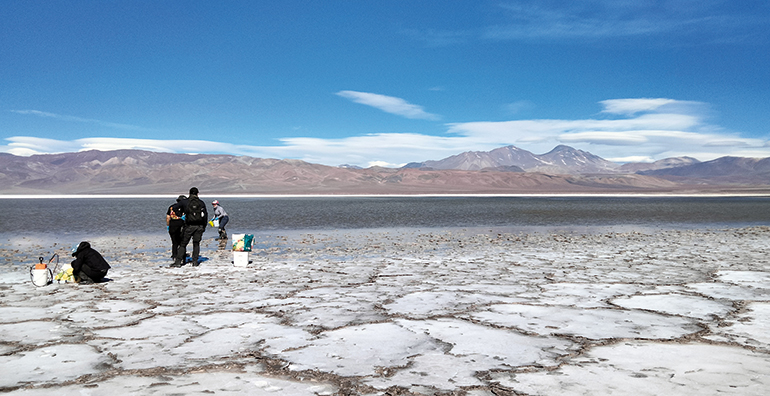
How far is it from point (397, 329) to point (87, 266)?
20.2 ft

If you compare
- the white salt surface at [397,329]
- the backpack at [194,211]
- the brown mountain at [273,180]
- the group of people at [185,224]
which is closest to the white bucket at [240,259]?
Answer: the white salt surface at [397,329]

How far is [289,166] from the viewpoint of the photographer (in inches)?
7160

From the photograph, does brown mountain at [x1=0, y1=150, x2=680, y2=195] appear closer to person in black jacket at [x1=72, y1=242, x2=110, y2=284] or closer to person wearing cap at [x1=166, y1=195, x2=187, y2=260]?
person wearing cap at [x1=166, y1=195, x2=187, y2=260]

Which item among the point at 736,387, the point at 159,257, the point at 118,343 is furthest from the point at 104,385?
the point at 159,257

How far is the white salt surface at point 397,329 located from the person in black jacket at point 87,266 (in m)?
0.26

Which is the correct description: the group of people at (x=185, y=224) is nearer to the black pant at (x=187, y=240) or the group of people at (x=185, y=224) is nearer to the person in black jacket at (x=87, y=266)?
the black pant at (x=187, y=240)

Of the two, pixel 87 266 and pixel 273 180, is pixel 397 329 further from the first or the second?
pixel 273 180

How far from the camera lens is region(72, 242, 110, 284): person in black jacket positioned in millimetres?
9062

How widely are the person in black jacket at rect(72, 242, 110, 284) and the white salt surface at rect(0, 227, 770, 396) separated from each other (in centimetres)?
26

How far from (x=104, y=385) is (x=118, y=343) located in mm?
1311

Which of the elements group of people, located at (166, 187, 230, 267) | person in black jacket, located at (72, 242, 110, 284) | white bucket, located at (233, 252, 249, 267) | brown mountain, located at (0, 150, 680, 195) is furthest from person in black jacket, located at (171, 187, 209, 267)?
brown mountain, located at (0, 150, 680, 195)

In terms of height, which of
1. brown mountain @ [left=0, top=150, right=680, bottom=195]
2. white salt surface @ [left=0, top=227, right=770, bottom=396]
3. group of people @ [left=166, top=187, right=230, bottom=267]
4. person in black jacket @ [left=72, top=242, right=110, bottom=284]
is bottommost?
white salt surface @ [left=0, top=227, right=770, bottom=396]

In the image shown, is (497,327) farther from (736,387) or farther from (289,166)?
(289,166)

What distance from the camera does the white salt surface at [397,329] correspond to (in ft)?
13.9
